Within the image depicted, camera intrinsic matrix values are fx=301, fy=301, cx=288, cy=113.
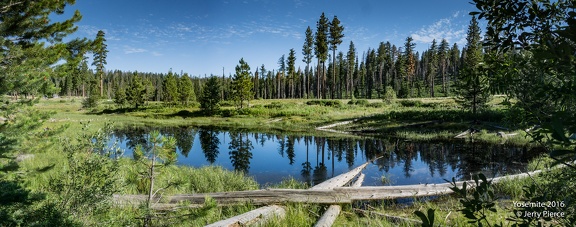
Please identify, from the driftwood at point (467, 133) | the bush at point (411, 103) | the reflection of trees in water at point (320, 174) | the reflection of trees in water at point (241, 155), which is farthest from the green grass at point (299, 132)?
the reflection of trees in water at point (241, 155)

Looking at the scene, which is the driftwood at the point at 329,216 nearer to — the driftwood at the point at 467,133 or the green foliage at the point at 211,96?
the driftwood at the point at 467,133

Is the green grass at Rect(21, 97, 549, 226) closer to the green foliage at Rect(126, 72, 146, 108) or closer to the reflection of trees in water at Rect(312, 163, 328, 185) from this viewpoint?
the reflection of trees in water at Rect(312, 163, 328, 185)

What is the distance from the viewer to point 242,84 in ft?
176

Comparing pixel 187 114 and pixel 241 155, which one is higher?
pixel 187 114

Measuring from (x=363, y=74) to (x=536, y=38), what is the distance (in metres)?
103

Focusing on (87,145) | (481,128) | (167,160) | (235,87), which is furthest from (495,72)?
(235,87)

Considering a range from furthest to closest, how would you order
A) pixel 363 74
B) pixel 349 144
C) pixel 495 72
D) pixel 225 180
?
pixel 363 74, pixel 349 144, pixel 225 180, pixel 495 72

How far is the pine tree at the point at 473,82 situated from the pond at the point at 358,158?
11.7ft

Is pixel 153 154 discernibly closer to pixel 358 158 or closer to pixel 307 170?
pixel 307 170

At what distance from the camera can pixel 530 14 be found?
2.01 m

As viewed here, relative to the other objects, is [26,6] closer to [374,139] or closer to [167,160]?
[167,160]

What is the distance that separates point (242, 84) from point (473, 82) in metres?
52.1

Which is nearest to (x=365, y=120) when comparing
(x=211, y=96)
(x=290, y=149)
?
(x=290, y=149)

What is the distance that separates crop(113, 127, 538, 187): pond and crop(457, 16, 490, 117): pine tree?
3.57m
